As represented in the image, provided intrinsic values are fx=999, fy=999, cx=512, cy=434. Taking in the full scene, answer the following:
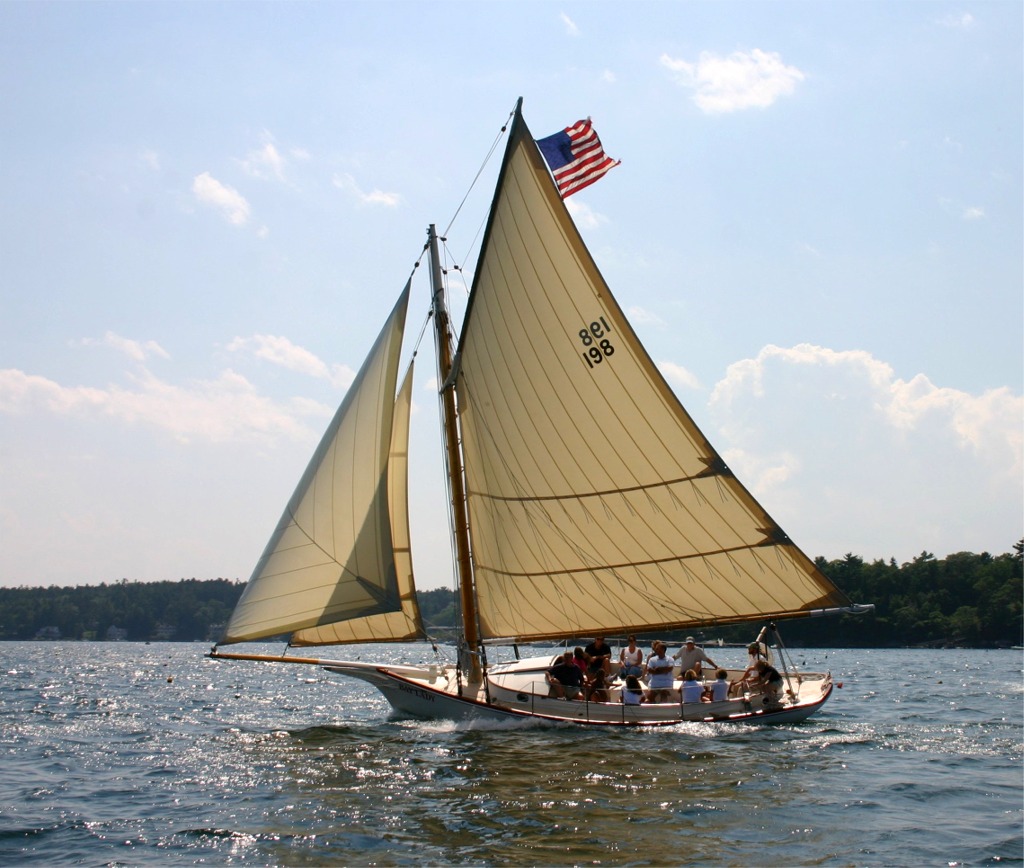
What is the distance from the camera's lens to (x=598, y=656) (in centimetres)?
2575

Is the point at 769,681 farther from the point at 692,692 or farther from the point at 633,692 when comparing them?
the point at 633,692

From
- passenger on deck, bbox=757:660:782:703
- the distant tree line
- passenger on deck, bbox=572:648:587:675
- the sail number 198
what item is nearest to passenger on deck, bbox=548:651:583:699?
passenger on deck, bbox=572:648:587:675

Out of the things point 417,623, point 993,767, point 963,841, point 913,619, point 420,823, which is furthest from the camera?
point 913,619

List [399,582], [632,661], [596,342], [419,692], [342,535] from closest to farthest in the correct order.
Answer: [596,342] < [342,535] < [419,692] < [399,582] < [632,661]

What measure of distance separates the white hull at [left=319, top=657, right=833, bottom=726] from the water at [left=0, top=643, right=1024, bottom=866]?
0.37 meters

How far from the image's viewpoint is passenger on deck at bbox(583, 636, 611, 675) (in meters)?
25.3

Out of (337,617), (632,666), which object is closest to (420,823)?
(337,617)

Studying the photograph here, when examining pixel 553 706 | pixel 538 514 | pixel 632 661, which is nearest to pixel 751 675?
pixel 632 661

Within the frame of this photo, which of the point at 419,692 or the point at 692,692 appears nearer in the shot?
the point at 692,692

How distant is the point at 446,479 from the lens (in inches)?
1031

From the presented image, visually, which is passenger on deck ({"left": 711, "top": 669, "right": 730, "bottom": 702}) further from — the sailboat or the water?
the water

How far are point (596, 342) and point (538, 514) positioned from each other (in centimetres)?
441

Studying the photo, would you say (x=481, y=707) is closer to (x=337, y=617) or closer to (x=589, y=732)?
(x=589, y=732)

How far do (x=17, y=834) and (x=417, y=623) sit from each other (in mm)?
11636
